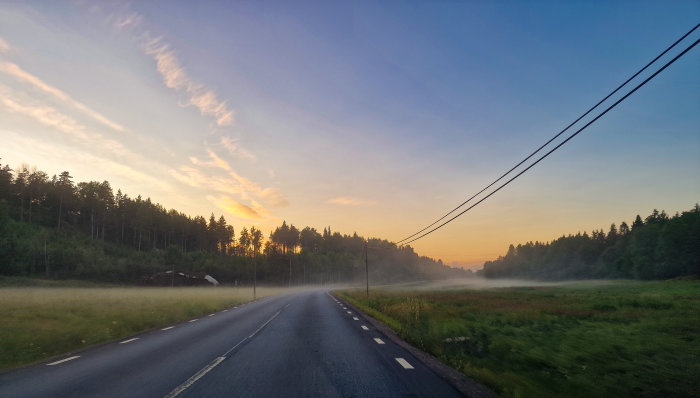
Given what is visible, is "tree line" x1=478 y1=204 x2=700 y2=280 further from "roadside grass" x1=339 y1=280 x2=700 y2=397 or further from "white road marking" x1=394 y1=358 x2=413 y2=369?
"white road marking" x1=394 y1=358 x2=413 y2=369

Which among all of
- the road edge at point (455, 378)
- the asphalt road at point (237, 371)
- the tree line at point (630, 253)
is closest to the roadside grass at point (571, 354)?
the road edge at point (455, 378)

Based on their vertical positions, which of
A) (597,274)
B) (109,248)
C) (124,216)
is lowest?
(597,274)

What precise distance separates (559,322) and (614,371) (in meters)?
10.2

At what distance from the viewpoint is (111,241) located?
368 feet

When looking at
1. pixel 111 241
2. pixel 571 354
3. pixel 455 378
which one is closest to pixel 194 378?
pixel 455 378

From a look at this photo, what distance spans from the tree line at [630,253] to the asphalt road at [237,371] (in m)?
104

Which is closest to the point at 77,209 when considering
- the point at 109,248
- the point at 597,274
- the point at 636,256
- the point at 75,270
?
the point at 109,248

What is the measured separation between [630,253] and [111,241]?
155467 mm

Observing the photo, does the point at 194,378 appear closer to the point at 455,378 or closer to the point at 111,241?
the point at 455,378

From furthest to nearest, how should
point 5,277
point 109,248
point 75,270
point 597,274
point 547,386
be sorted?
1. point 597,274
2. point 109,248
3. point 75,270
4. point 5,277
5. point 547,386

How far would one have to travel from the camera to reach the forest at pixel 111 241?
7606 cm

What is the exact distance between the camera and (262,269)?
391 ft

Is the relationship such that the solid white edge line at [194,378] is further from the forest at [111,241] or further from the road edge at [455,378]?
the forest at [111,241]

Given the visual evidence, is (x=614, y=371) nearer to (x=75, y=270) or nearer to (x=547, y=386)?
(x=547, y=386)
